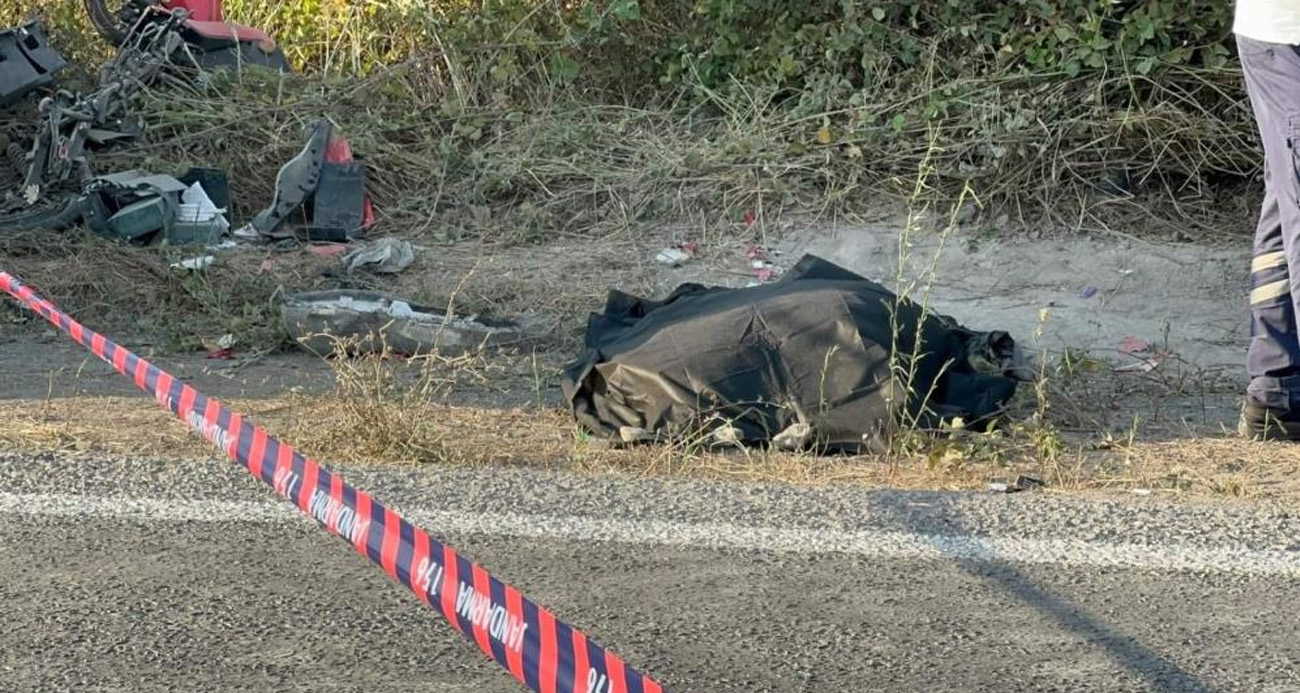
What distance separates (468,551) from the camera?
388 cm

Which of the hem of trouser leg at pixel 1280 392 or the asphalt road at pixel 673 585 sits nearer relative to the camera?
the asphalt road at pixel 673 585

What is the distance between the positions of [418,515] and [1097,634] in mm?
1668

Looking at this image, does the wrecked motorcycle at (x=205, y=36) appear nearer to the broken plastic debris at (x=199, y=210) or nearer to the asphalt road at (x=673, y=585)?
the broken plastic debris at (x=199, y=210)

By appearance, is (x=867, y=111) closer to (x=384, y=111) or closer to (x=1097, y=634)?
(x=384, y=111)

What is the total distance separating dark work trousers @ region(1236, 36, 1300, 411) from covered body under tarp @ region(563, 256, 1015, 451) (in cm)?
81

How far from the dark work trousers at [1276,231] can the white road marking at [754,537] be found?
4.61 ft

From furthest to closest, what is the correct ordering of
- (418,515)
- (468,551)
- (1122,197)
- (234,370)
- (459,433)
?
(1122,197) < (234,370) < (459,433) < (418,515) < (468,551)

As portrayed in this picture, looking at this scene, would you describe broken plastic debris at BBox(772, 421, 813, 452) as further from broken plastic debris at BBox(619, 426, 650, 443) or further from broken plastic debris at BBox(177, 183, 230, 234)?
broken plastic debris at BBox(177, 183, 230, 234)

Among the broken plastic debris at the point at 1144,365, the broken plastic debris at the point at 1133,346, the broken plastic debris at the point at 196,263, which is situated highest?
the broken plastic debris at the point at 1144,365

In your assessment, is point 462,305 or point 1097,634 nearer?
point 1097,634

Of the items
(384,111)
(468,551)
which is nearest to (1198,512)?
(468,551)

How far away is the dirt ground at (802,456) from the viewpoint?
4844mm

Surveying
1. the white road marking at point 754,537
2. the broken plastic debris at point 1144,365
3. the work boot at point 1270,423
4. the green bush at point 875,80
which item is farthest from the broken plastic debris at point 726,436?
the green bush at point 875,80

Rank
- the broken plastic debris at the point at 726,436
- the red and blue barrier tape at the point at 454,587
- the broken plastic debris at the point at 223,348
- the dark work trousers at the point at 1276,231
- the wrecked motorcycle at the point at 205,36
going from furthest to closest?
the wrecked motorcycle at the point at 205,36, the broken plastic debris at the point at 223,348, the broken plastic debris at the point at 726,436, the dark work trousers at the point at 1276,231, the red and blue barrier tape at the point at 454,587
